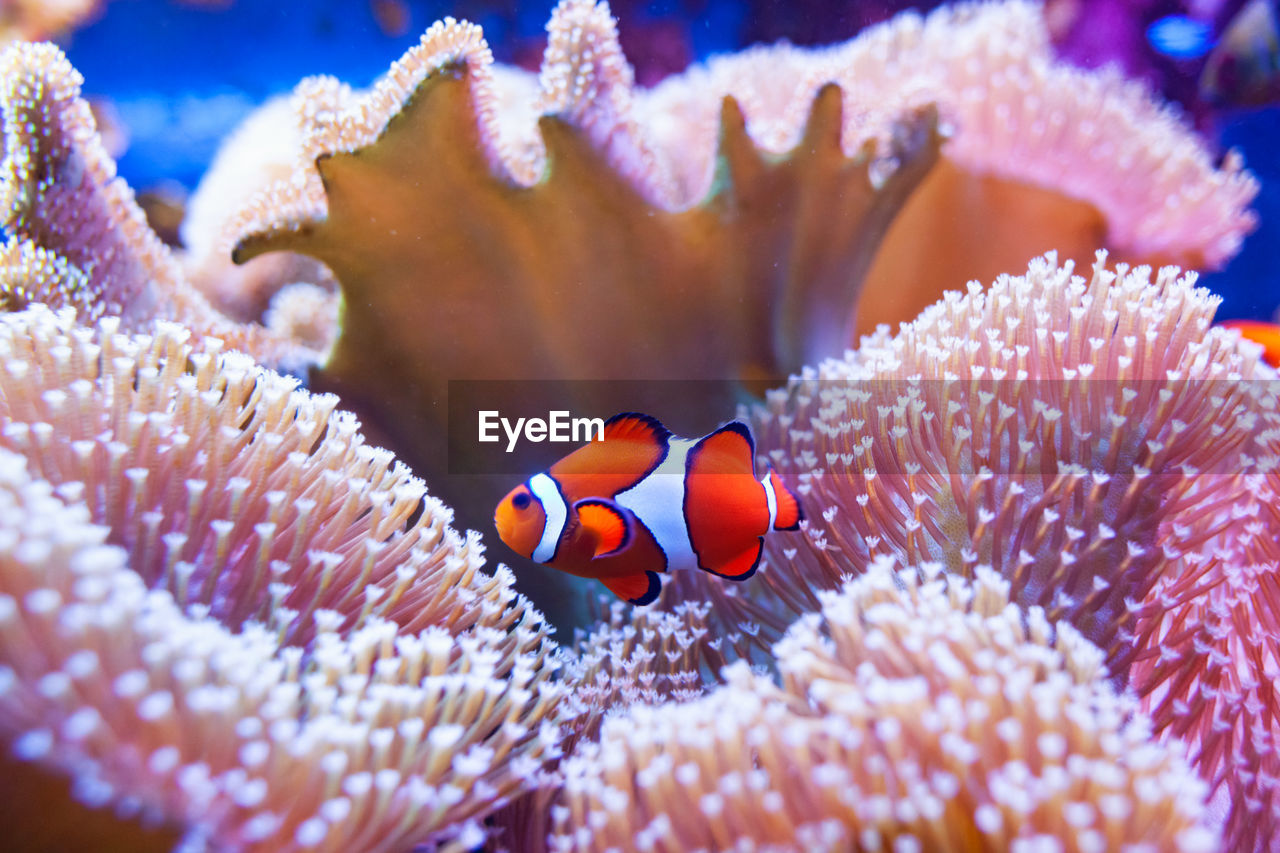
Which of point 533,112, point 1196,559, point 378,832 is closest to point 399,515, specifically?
point 378,832

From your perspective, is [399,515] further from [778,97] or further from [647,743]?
[778,97]

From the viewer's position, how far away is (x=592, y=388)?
211cm

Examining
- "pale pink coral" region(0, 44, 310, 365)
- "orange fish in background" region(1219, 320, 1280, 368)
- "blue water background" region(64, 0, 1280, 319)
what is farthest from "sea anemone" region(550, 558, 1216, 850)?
"blue water background" region(64, 0, 1280, 319)

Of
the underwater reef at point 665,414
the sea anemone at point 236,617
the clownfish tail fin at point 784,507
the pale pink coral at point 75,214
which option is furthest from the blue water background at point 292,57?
the clownfish tail fin at point 784,507

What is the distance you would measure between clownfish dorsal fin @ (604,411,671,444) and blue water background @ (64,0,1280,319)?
2884 mm

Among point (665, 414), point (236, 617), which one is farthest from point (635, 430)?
point (665, 414)

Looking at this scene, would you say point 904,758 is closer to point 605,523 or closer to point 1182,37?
point 605,523

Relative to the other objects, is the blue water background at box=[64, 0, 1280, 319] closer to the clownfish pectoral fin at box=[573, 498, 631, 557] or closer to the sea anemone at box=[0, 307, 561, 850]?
the sea anemone at box=[0, 307, 561, 850]

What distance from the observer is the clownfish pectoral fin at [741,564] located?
140cm

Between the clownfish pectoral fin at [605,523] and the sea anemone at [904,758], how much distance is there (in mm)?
358

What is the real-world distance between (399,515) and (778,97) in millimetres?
2438

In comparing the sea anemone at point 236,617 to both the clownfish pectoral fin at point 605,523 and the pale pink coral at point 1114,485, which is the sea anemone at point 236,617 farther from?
the pale pink coral at point 1114,485

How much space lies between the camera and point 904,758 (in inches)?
32.2

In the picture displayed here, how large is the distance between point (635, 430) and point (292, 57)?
3.50 metres
